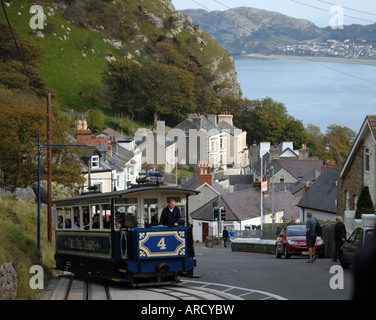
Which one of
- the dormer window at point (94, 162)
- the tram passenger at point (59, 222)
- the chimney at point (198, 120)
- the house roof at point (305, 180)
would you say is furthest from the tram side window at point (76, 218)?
the chimney at point (198, 120)

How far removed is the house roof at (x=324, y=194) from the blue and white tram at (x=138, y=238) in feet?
98.4

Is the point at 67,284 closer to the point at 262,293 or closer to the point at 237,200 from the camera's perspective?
the point at 262,293

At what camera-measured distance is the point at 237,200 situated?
56.3 m

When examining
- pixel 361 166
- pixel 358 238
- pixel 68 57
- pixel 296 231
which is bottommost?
pixel 296 231

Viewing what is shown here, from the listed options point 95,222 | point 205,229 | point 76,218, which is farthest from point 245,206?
point 95,222

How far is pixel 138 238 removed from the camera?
599 inches

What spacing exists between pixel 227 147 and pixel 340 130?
35.0m

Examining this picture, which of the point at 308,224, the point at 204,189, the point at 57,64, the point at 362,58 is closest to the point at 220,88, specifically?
the point at 57,64

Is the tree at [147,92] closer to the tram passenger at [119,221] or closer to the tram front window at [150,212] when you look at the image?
the tram front window at [150,212]

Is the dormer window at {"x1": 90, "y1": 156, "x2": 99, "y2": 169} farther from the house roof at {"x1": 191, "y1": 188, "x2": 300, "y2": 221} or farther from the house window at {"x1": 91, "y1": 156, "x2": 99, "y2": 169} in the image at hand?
the house roof at {"x1": 191, "y1": 188, "x2": 300, "y2": 221}

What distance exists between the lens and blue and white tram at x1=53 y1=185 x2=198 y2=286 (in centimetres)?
1523

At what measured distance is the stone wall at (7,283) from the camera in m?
11.8

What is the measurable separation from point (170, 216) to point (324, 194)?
3278 cm

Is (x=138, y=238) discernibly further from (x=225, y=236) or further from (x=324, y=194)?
(x=324, y=194)
